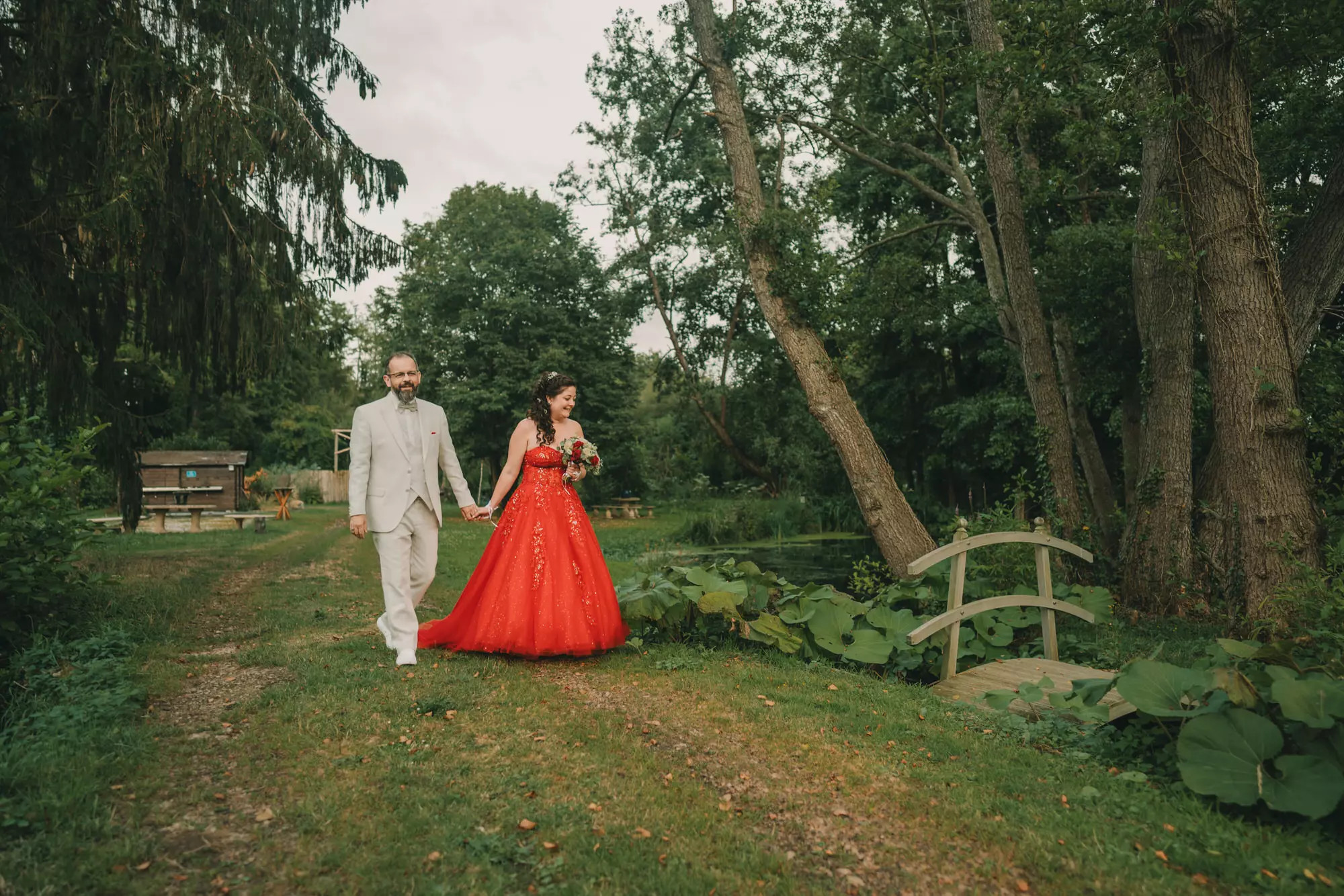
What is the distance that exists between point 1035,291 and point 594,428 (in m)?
19.7

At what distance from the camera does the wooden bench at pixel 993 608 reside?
5.74 m

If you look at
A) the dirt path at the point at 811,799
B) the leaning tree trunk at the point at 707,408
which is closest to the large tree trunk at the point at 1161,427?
the dirt path at the point at 811,799

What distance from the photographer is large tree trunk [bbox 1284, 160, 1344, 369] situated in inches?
299

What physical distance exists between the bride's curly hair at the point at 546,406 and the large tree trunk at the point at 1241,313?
5050 mm

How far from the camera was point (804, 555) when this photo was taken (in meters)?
16.2

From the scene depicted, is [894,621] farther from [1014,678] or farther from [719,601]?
[719,601]

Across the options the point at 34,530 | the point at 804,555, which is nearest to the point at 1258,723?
the point at 34,530

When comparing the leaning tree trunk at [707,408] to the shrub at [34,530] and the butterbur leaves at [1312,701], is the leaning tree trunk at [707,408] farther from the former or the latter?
the butterbur leaves at [1312,701]

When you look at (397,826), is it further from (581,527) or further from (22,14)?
(22,14)

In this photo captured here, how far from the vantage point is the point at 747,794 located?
12.3 feet

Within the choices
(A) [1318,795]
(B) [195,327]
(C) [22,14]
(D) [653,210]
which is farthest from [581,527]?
(D) [653,210]

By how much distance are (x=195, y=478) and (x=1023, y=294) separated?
1588 cm

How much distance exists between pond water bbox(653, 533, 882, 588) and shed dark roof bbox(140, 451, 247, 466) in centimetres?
946

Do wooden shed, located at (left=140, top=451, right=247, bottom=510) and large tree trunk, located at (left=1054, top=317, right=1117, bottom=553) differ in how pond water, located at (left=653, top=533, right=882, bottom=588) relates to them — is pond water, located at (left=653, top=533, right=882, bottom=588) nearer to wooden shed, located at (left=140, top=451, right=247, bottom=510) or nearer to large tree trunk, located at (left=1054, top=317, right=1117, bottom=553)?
large tree trunk, located at (left=1054, top=317, right=1117, bottom=553)
